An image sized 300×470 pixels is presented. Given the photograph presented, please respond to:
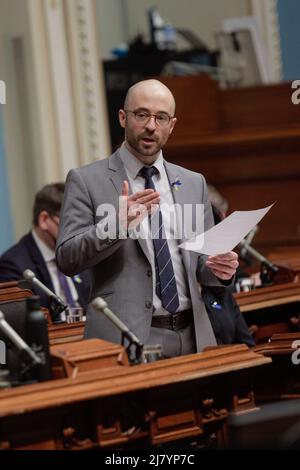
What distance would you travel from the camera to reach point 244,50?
967 centimetres

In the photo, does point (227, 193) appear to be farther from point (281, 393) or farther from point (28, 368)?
point (28, 368)

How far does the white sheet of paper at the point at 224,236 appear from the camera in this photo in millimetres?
3770

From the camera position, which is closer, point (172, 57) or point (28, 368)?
point (28, 368)

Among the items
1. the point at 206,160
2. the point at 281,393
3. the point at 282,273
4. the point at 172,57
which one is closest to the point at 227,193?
the point at 206,160

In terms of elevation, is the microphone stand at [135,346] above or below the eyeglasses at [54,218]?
below

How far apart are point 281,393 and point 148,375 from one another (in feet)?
3.18

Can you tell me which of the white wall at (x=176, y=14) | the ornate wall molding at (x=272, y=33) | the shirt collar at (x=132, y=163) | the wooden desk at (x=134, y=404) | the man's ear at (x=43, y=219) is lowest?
the wooden desk at (x=134, y=404)

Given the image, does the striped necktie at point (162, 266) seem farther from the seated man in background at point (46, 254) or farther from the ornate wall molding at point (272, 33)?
the ornate wall molding at point (272, 33)

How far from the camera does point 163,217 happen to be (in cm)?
401

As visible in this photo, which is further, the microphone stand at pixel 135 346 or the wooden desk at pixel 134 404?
the microphone stand at pixel 135 346

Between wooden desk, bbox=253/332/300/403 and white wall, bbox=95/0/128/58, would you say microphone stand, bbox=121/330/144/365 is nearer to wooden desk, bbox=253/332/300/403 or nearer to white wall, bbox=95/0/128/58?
wooden desk, bbox=253/332/300/403

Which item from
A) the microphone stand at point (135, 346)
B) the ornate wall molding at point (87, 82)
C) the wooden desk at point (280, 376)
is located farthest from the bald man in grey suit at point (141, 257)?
the ornate wall molding at point (87, 82)

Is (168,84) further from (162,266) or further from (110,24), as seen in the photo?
(162,266)
